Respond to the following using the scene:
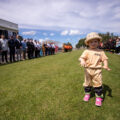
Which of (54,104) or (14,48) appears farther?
(14,48)

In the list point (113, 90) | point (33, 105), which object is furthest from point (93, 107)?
point (33, 105)

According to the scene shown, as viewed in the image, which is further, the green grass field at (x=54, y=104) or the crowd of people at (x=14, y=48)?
the crowd of people at (x=14, y=48)

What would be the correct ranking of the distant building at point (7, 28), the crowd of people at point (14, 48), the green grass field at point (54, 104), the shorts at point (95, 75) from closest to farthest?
the green grass field at point (54, 104) < the shorts at point (95, 75) < the crowd of people at point (14, 48) < the distant building at point (7, 28)

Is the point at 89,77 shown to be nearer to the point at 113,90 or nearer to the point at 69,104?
the point at 69,104

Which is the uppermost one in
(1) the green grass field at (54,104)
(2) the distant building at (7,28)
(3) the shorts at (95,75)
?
(2) the distant building at (7,28)

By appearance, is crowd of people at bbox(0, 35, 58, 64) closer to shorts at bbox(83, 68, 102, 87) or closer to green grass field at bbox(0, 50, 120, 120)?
green grass field at bbox(0, 50, 120, 120)

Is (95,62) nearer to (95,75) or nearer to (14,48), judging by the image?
(95,75)

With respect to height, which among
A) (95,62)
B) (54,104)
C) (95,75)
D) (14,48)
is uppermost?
(14,48)

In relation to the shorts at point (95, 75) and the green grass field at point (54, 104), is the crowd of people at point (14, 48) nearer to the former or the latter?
the green grass field at point (54, 104)

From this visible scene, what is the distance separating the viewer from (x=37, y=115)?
2.17 m

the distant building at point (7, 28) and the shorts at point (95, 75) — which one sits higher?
the distant building at point (7, 28)

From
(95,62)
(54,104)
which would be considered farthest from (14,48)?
(95,62)

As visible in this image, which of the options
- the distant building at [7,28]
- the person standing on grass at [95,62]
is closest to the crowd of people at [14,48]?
the person standing on grass at [95,62]

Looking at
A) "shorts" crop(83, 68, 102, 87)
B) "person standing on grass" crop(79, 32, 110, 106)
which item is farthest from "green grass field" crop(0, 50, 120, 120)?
"shorts" crop(83, 68, 102, 87)
